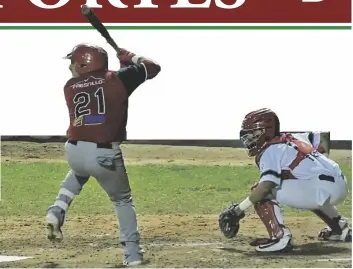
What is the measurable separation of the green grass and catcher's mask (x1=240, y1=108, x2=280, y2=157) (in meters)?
0.78

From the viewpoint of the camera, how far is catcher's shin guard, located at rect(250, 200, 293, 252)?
609 cm

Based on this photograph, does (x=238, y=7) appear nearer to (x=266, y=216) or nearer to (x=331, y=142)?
(x=331, y=142)

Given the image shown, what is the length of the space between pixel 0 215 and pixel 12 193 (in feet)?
0.88

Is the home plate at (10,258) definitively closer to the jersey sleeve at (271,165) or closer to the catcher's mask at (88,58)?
the catcher's mask at (88,58)

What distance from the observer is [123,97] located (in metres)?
5.87

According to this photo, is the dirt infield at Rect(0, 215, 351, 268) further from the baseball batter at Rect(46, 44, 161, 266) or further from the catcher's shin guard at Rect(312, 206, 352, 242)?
the baseball batter at Rect(46, 44, 161, 266)

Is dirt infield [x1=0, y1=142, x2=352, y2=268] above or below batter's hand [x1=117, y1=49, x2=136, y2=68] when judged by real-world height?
below

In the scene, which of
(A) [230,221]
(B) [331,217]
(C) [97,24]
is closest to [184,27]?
(C) [97,24]

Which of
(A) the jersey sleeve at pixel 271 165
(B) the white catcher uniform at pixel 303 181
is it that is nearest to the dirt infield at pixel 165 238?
(B) the white catcher uniform at pixel 303 181

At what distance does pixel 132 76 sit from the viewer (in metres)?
5.93

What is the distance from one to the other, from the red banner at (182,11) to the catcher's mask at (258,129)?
2.91 feet

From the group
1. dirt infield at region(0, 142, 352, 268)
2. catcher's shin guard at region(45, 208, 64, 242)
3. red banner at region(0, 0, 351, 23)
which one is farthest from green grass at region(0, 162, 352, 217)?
red banner at region(0, 0, 351, 23)

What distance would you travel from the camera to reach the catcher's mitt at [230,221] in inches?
247

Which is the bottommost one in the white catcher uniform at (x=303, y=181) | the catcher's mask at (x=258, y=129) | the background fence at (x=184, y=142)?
the white catcher uniform at (x=303, y=181)
